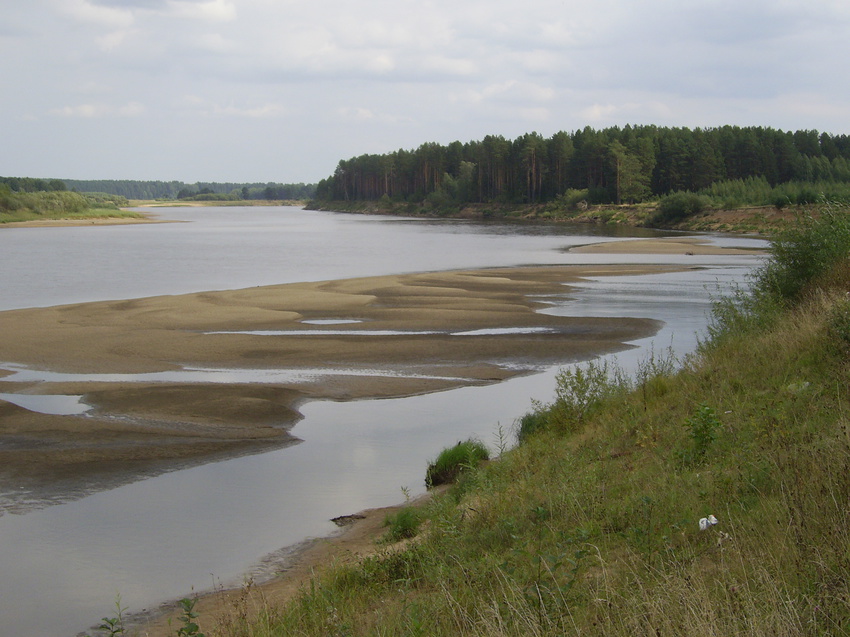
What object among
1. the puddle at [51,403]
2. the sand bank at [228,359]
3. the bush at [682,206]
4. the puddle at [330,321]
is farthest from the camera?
the bush at [682,206]

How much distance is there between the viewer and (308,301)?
95.8ft

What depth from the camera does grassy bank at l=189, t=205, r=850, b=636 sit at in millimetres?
4911

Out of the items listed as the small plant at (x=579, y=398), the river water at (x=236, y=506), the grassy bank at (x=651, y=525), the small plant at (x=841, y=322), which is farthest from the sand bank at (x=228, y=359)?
the small plant at (x=841, y=322)

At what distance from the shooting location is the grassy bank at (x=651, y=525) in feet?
16.1

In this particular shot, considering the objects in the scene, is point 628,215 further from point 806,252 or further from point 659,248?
point 806,252

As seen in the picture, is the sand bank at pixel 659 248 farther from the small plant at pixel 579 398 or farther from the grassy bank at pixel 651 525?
the grassy bank at pixel 651 525

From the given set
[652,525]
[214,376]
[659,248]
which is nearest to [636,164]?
[659,248]

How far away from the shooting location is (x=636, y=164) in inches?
4033

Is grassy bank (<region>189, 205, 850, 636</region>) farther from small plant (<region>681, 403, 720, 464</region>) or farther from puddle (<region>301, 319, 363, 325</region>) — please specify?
puddle (<region>301, 319, 363, 325</region>)

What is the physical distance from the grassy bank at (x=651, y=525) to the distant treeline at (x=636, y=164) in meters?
84.8

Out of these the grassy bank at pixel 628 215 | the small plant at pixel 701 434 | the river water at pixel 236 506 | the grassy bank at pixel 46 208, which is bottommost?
the river water at pixel 236 506

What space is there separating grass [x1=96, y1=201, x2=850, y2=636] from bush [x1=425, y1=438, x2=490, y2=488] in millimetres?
770

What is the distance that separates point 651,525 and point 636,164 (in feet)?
332

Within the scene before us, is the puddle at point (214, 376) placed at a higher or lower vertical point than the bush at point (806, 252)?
lower
